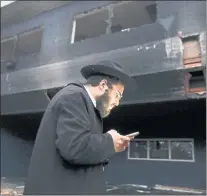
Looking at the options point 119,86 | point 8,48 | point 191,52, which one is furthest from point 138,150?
point 8,48

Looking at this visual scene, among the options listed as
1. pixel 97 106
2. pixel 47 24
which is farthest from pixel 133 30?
pixel 97 106

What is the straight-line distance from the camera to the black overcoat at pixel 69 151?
3.60 feet

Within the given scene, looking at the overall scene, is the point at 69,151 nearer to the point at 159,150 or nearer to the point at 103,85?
the point at 103,85

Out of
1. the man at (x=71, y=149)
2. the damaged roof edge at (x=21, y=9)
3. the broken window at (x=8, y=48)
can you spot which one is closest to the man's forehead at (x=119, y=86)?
the man at (x=71, y=149)

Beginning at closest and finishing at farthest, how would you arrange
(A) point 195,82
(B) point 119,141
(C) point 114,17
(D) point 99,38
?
1. (B) point 119,141
2. (A) point 195,82
3. (D) point 99,38
4. (C) point 114,17

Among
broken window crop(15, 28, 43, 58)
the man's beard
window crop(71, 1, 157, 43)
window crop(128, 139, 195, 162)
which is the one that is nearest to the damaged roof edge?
broken window crop(15, 28, 43, 58)

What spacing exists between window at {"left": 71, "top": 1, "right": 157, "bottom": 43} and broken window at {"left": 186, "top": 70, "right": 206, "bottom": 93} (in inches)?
123

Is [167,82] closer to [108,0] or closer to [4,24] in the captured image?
[108,0]

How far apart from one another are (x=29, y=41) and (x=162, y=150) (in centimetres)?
725

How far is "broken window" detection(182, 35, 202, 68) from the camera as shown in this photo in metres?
4.77

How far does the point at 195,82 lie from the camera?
15.4 feet

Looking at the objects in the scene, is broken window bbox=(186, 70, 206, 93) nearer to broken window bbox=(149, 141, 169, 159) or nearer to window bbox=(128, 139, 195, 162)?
window bbox=(128, 139, 195, 162)

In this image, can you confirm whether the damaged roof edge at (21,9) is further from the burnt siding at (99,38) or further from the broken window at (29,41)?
the broken window at (29,41)

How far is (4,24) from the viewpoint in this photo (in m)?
9.96
